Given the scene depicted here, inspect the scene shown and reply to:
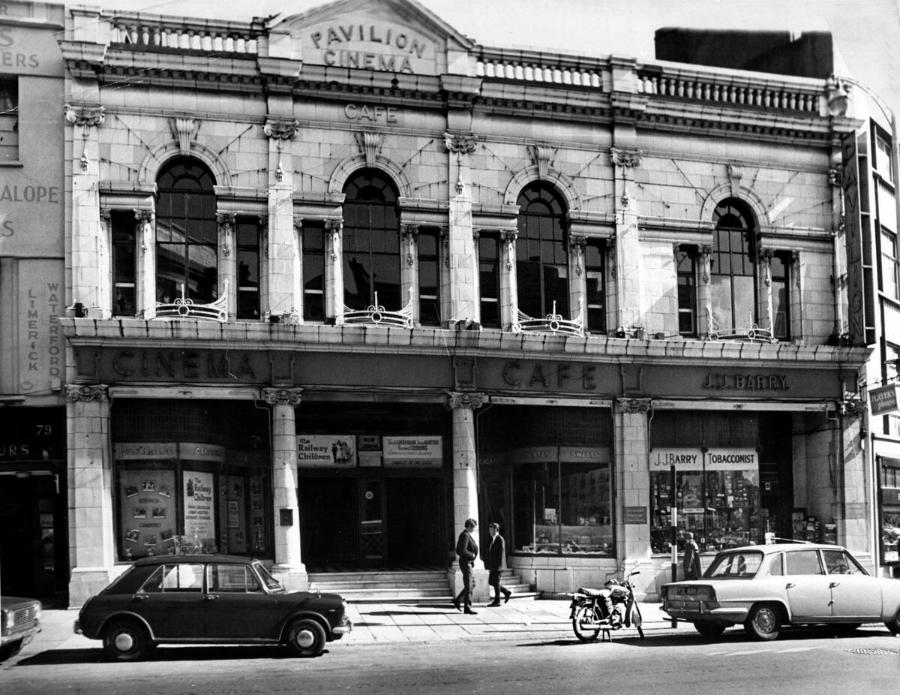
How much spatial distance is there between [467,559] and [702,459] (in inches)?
286

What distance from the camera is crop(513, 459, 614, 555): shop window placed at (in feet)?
84.4

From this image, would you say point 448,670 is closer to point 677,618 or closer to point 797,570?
point 677,618

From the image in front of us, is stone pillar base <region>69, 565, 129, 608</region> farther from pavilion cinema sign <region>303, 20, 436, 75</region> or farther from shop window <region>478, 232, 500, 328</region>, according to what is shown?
pavilion cinema sign <region>303, 20, 436, 75</region>

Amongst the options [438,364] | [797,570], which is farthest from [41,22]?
[797,570]

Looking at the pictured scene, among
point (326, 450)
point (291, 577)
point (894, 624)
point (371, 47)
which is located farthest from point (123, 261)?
point (894, 624)

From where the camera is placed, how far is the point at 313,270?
24234 millimetres

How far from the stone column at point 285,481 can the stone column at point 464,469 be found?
10.7 feet

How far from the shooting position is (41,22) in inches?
888

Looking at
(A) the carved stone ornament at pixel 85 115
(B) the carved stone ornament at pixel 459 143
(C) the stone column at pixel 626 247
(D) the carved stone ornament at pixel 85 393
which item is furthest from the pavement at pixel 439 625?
(B) the carved stone ornament at pixel 459 143

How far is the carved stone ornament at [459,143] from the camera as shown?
2483 cm

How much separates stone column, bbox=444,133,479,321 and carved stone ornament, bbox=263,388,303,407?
376 cm

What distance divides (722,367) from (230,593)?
13944 millimetres

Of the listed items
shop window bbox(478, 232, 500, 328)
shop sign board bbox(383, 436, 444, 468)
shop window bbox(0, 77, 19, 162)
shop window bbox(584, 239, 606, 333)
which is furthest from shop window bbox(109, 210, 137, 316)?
shop window bbox(584, 239, 606, 333)

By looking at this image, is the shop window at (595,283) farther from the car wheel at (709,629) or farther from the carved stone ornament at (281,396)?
the car wheel at (709,629)
